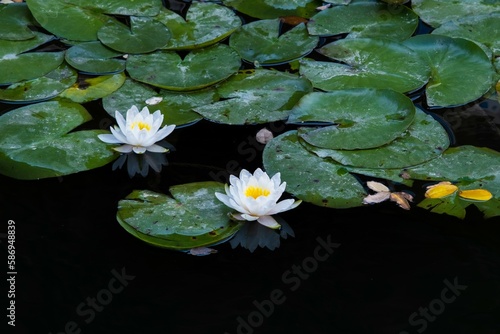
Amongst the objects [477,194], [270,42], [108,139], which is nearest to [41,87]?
[108,139]

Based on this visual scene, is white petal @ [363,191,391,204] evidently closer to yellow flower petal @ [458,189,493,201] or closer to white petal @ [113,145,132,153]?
yellow flower petal @ [458,189,493,201]

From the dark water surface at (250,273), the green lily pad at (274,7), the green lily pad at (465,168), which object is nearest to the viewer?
the dark water surface at (250,273)

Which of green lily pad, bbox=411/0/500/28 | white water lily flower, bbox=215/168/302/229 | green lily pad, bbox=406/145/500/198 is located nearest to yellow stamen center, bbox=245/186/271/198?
white water lily flower, bbox=215/168/302/229

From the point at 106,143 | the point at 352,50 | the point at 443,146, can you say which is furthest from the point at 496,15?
the point at 106,143

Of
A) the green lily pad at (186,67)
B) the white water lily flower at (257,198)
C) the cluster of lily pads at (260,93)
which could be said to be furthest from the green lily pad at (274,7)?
the white water lily flower at (257,198)

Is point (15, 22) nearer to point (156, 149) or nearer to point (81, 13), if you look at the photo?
point (81, 13)

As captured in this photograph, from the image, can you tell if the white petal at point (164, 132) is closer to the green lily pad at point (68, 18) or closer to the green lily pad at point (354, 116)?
the green lily pad at point (354, 116)
